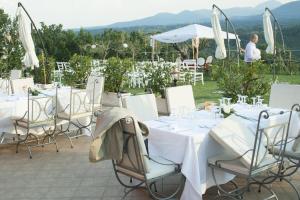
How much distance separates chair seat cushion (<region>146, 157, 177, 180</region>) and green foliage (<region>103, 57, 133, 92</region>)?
18.6 ft

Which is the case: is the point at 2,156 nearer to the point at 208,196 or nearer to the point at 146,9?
the point at 208,196

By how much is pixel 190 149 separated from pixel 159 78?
4745 mm

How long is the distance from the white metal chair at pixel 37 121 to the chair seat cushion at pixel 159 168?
2.62 m

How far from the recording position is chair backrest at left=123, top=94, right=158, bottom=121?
505 cm

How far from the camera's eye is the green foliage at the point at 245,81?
268 inches

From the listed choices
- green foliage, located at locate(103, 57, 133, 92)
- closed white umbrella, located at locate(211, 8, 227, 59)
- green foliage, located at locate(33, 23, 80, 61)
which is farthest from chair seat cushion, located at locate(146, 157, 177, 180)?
green foliage, located at locate(33, 23, 80, 61)

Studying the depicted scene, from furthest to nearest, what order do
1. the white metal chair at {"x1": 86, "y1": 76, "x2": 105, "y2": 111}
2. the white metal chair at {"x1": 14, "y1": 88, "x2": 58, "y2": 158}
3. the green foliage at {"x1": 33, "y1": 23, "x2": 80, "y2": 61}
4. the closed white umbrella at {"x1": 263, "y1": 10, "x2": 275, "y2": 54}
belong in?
1. the green foliage at {"x1": 33, "y1": 23, "x2": 80, "y2": 61}
2. the closed white umbrella at {"x1": 263, "y1": 10, "x2": 275, "y2": 54}
3. the white metal chair at {"x1": 86, "y1": 76, "x2": 105, "y2": 111}
4. the white metal chair at {"x1": 14, "y1": 88, "x2": 58, "y2": 158}

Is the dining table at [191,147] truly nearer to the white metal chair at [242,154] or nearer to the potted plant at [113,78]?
the white metal chair at [242,154]

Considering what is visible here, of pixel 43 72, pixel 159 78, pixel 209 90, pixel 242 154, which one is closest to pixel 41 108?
pixel 159 78

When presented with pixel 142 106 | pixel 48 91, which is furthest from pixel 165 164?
pixel 48 91

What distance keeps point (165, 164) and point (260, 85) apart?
11.5 ft

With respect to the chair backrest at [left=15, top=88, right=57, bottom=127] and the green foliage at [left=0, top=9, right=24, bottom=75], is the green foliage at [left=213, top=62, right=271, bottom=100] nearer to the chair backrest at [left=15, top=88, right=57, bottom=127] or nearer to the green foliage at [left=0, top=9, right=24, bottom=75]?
the chair backrest at [left=15, top=88, right=57, bottom=127]

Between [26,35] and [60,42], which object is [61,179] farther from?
[60,42]

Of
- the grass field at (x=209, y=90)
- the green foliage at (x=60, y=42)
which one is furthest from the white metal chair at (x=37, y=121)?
the green foliage at (x=60, y=42)
